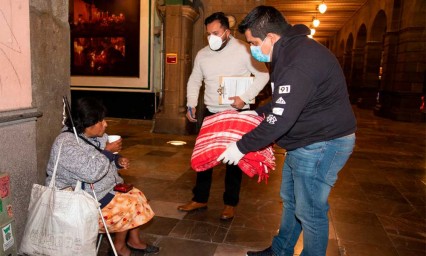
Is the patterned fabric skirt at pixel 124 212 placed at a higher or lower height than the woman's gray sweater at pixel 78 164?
lower

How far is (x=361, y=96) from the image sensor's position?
18812 mm

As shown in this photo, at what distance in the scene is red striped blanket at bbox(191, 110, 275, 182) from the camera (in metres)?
2.56

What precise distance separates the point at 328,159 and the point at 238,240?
4.54 feet

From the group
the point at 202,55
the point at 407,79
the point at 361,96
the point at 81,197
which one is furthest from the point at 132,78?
the point at 361,96

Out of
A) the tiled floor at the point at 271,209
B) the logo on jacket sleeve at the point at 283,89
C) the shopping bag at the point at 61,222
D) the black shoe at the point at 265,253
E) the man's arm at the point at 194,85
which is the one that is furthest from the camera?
the man's arm at the point at 194,85

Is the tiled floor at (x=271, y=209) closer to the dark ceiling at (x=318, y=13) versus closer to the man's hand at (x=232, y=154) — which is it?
the man's hand at (x=232, y=154)

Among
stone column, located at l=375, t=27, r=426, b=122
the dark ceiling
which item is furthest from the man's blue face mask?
the dark ceiling

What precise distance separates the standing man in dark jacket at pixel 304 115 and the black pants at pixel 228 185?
124cm

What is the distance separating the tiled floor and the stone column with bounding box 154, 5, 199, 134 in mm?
1866

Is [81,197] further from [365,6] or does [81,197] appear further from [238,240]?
[365,6]

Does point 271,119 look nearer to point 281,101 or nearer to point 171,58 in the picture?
point 281,101

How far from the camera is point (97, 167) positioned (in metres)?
2.45

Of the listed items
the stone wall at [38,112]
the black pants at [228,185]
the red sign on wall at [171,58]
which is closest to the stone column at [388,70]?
the red sign on wall at [171,58]

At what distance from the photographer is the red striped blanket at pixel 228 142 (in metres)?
2.56
